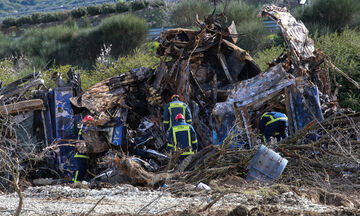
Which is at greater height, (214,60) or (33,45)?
(214,60)

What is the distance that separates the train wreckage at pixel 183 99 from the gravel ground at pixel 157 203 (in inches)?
84.3

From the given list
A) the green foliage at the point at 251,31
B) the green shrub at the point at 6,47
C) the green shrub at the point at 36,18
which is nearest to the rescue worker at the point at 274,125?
the green foliage at the point at 251,31

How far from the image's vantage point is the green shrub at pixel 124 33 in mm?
27672

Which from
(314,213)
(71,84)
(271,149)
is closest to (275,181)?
(271,149)

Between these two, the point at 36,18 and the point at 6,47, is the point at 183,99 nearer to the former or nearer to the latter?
the point at 6,47

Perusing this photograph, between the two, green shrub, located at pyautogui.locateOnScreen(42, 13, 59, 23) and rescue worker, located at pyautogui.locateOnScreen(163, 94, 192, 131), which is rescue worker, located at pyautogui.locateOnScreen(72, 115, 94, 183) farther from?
green shrub, located at pyautogui.locateOnScreen(42, 13, 59, 23)

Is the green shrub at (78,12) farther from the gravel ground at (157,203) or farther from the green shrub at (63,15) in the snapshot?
the gravel ground at (157,203)

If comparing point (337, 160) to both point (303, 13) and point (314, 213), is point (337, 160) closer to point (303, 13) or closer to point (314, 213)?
point (314, 213)

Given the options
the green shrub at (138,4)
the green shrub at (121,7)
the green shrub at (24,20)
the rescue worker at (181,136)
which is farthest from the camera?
the green shrub at (24,20)

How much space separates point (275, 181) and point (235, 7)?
2120 centimetres

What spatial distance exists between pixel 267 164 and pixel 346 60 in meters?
7.14

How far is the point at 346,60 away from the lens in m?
12.4

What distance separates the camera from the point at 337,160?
21.5 ft

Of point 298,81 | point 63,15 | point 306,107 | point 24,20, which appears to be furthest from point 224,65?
point 24,20
